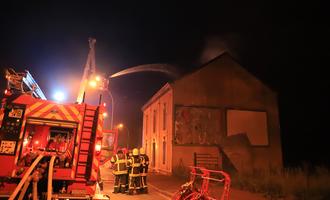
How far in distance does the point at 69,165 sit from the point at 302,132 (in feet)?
104

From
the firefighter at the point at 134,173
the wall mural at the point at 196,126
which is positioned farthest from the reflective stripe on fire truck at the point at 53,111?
the wall mural at the point at 196,126

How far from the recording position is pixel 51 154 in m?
5.96

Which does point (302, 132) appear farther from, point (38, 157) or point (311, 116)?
point (38, 157)

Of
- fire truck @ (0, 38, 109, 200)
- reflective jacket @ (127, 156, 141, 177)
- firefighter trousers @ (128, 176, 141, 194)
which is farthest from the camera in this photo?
reflective jacket @ (127, 156, 141, 177)

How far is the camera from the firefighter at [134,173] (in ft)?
36.0

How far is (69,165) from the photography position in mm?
6020

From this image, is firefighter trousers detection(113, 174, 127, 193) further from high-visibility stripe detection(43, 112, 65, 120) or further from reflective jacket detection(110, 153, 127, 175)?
high-visibility stripe detection(43, 112, 65, 120)

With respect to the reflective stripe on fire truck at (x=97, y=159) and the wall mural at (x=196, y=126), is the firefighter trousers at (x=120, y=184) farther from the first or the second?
the wall mural at (x=196, y=126)

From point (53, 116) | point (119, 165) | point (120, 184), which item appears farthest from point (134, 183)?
point (53, 116)

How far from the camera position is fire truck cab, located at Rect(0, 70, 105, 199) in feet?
17.7

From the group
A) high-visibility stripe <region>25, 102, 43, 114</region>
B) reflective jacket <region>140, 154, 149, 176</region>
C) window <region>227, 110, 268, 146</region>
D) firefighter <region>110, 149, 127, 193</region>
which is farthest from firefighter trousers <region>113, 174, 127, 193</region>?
window <region>227, 110, 268, 146</region>

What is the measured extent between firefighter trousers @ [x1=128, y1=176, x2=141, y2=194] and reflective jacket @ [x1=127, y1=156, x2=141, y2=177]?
→ 0.51 ft

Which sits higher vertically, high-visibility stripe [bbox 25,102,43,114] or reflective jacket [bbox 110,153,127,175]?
high-visibility stripe [bbox 25,102,43,114]

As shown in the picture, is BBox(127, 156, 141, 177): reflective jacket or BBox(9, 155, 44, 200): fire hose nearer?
BBox(9, 155, 44, 200): fire hose
